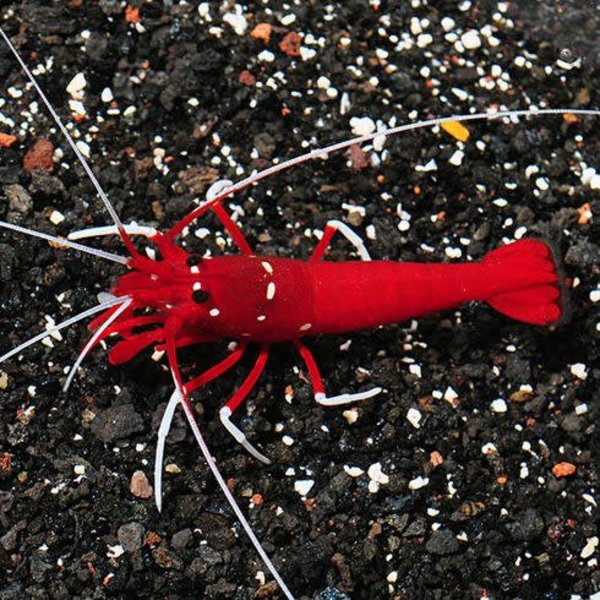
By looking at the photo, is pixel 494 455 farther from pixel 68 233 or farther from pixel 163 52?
pixel 163 52

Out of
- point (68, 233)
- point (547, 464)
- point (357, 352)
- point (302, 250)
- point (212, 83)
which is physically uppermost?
point (212, 83)

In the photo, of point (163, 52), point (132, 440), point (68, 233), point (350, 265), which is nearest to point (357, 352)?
point (350, 265)

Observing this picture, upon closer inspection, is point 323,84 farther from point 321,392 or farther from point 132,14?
point 321,392

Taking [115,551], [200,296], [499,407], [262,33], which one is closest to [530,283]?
[499,407]

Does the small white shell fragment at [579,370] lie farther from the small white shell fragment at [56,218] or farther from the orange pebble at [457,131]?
the small white shell fragment at [56,218]

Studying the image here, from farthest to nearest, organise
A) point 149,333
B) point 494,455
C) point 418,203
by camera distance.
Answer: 1. point 418,203
2. point 494,455
3. point 149,333
